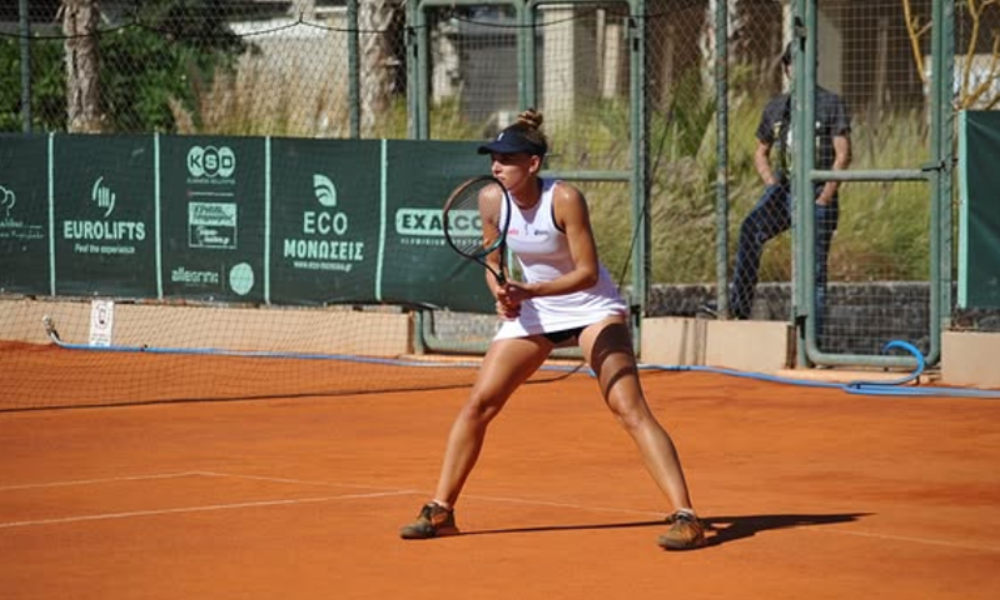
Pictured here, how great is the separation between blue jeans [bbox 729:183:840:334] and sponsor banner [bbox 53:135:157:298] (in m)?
5.44

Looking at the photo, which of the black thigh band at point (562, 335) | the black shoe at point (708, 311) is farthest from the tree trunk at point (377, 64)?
the black thigh band at point (562, 335)

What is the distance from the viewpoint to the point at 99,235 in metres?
19.1

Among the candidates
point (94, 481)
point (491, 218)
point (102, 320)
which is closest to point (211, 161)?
point (102, 320)

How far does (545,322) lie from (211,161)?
9931mm

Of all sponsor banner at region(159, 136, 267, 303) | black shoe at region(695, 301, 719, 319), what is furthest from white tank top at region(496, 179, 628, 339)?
sponsor banner at region(159, 136, 267, 303)

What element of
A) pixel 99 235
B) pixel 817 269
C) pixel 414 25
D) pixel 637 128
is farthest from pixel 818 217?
pixel 99 235

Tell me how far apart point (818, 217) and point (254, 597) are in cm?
906

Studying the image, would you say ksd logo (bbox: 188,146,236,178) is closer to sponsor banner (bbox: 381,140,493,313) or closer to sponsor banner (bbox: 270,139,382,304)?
sponsor banner (bbox: 270,139,382,304)

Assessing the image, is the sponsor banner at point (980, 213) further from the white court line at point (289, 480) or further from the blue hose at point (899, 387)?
the white court line at point (289, 480)

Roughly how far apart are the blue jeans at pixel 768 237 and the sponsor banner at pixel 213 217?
4244 millimetres

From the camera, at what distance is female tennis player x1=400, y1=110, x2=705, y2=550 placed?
28.2 ft

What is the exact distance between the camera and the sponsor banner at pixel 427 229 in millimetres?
17078

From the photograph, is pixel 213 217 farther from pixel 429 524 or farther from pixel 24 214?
pixel 429 524

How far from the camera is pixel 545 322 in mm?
8844
